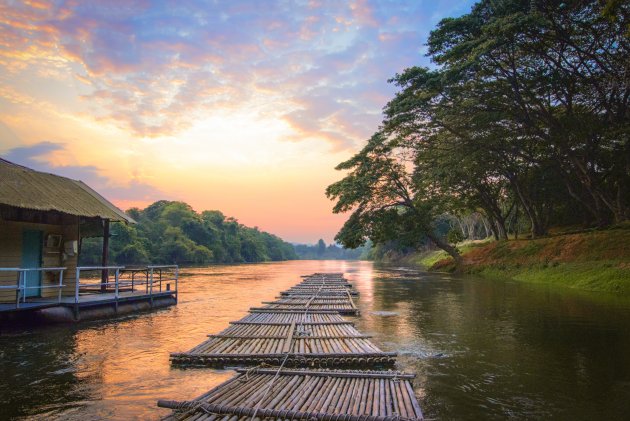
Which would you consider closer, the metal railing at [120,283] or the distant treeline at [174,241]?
the metal railing at [120,283]

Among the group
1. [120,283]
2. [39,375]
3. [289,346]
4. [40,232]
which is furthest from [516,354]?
[40,232]

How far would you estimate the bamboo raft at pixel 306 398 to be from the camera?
20.9ft

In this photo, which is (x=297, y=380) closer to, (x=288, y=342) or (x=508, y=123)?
(x=288, y=342)

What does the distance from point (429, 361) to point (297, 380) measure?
4.04 metres

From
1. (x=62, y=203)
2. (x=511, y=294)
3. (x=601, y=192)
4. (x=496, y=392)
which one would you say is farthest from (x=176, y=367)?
(x=601, y=192)

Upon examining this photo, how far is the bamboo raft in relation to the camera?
636 cm

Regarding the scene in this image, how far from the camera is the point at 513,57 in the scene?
26.6m

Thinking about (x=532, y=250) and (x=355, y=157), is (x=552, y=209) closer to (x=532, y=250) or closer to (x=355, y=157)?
(x=532, y=250)

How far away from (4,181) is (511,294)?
2476cm

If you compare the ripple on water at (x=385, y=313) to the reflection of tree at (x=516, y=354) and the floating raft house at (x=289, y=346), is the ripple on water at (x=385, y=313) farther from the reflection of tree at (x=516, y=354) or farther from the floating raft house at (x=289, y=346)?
the floating raft house at (x=289, y=346)

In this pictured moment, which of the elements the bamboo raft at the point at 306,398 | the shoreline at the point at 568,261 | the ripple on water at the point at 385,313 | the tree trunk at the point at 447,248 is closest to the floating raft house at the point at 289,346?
the bamboo raft at the point at 306,398

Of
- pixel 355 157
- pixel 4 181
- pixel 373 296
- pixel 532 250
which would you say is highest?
pixel 355 157

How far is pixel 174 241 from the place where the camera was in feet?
317

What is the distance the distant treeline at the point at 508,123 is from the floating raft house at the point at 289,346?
41.3 feet
